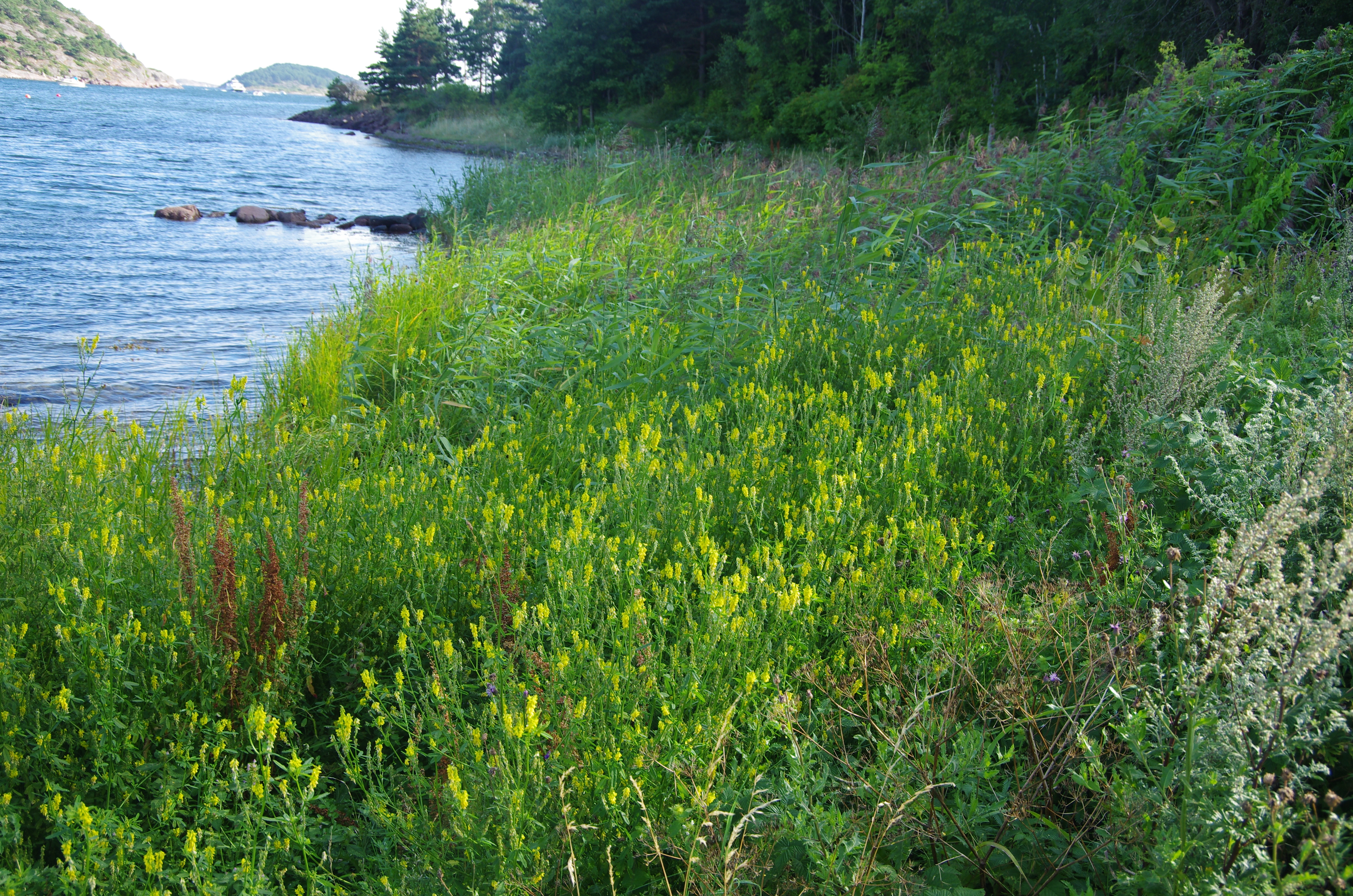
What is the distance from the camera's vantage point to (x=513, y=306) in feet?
22.4

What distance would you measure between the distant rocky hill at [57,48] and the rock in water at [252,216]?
117 meters

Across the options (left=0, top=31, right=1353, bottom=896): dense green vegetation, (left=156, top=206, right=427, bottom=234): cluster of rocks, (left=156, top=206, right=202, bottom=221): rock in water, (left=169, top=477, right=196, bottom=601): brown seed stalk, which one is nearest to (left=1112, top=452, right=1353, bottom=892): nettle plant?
(left=0, top=31, right=1353, bottom=896): dense green vegetation

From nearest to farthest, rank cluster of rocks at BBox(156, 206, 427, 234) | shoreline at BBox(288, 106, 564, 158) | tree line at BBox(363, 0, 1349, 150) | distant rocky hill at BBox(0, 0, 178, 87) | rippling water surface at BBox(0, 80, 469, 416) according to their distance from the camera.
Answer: rippling water surface at BBox(0, 80, 469, 416)
tree line at BBox(363, 0, 1349, 150)
cluster of rocks at BBox(156, 206, 427, 234)
shoreline at BBox(288, 106, 564, 158)
distant rocky hill at BBox(0, 0, 178, 87)

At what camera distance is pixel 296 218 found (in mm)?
18609

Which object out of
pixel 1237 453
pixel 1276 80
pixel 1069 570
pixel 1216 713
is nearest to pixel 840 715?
pixel 1216 713

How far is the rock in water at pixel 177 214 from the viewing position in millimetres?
17344

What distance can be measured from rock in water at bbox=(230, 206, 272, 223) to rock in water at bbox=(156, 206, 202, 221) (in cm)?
89

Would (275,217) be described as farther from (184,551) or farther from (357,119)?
(357,119)

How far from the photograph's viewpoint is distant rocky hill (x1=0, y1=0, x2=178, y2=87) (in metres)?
104

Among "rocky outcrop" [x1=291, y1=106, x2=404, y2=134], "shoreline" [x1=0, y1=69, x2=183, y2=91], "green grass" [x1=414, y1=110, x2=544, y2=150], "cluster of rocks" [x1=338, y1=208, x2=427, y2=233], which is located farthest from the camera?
"shoreline" [x1=0, y1=69, x2=183, y2=91]

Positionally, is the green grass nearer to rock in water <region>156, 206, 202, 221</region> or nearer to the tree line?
the tree line

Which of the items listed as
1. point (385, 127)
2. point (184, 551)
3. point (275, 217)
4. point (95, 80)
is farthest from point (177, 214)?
point (95, 80)

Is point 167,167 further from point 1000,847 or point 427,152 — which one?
point 1000,847

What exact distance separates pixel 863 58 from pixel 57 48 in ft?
460
